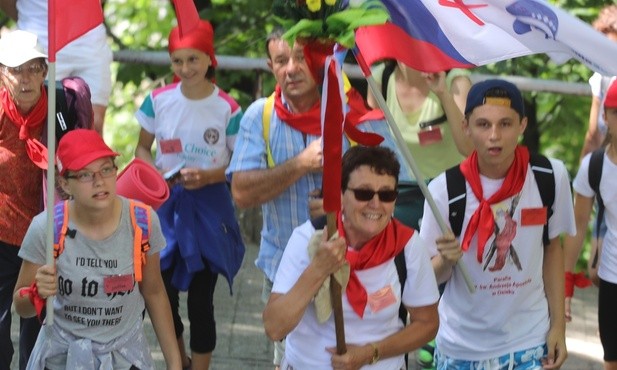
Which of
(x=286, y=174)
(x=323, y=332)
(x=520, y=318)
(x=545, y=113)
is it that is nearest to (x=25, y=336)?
(x=286, y=174)

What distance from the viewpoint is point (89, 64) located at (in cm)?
802

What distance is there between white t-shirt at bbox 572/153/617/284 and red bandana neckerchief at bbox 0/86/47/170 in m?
2.69

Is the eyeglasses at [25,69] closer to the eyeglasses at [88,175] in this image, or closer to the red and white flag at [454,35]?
the eyeglasses at [88,175]

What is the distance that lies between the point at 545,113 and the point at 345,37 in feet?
21.9

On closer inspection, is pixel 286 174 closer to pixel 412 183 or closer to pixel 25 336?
pixel 412 183

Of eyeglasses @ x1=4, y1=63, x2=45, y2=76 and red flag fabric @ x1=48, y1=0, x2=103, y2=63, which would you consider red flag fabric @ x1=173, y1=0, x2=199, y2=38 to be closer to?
red flag fabric @ x1=48, y1=0, x2=103, y2=63

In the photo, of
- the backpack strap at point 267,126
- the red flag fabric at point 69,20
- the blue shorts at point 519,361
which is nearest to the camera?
the red flag fabric at point 69,20

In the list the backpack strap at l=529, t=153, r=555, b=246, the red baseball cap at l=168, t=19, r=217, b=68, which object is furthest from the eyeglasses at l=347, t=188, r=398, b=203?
the red baseball cap at l=168, t=19, r=217, b=68

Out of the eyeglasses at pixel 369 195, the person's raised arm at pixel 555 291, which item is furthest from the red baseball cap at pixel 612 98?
the eyeglasses at pixel 369 195

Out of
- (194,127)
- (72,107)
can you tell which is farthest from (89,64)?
(72,107)

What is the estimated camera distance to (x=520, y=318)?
619 cm

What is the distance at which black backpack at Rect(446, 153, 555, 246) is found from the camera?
6113 millimetres

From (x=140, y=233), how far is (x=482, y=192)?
1474mm

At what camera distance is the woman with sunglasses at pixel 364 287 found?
538 centimetres
